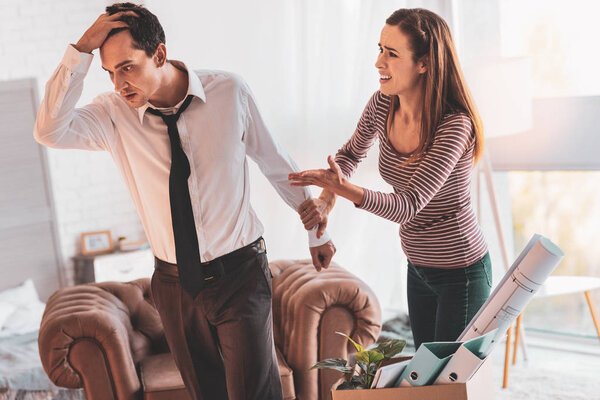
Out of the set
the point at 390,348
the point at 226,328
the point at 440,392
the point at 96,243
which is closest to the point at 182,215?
the point at 226,328

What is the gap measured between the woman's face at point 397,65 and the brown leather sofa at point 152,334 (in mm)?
1221

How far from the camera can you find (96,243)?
4.87m

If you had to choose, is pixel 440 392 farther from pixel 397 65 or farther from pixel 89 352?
pixel 89 352

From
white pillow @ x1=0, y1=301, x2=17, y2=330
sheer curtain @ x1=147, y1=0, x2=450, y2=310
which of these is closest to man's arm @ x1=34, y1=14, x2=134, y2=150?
sheer curtain @ x1=147, y1=0, x2=450, y2=310

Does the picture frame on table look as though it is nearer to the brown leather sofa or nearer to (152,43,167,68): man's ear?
the brown leather sofa

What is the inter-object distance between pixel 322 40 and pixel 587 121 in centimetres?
148

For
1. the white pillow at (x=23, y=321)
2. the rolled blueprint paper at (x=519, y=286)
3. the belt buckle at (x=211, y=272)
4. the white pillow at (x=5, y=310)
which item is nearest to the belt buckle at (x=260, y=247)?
the belt buckle at (x=211, y=272)

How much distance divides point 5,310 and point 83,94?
160cm

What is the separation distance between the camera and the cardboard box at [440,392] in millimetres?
956

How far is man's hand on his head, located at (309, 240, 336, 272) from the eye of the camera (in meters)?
2.01

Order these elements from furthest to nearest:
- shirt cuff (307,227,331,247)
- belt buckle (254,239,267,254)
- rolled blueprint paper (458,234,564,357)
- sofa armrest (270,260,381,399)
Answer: sofa armrest (270,260,381,399)
shirt cuff (307,227,331,247)
belt buckle (254,239,267,254)
rolled blueprint paper (458,234,564,357)

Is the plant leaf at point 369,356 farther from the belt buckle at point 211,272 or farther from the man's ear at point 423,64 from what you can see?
the man's ear at point 423,64

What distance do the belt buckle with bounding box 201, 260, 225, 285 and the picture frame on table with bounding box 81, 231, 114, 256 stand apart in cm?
331

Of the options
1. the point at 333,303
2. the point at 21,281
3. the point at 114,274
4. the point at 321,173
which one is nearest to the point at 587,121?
the point at 333,303
